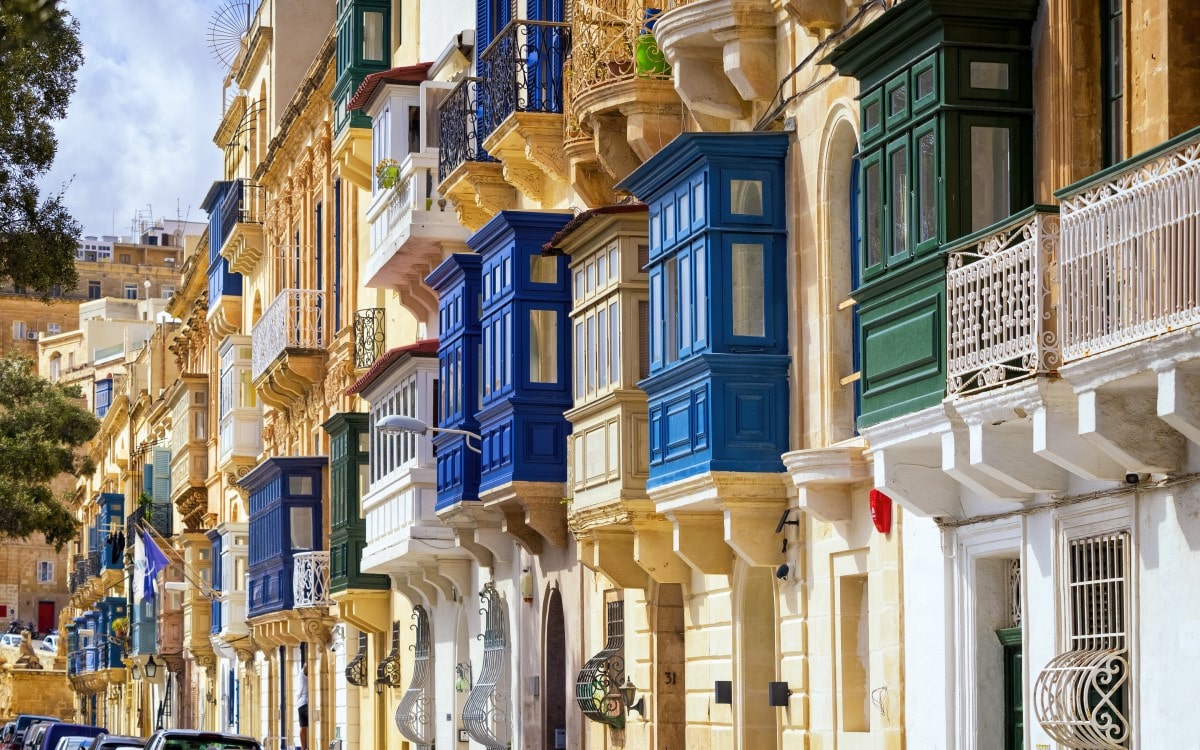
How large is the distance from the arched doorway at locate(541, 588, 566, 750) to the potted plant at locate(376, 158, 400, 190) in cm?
776

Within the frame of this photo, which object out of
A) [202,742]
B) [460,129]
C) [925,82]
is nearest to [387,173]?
[460,129]

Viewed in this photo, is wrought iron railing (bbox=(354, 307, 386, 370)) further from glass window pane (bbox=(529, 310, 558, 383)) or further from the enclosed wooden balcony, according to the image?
glass window pane (bbox=(529, 310, 558, 383))

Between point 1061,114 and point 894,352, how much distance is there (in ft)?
6.52

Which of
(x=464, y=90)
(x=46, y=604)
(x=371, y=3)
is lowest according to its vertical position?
(x=46, y=604)

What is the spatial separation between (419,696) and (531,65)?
38.0 feet

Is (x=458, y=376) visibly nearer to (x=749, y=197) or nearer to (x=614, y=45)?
(x=614, y=45)

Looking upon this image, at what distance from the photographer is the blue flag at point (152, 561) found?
50.9 meters

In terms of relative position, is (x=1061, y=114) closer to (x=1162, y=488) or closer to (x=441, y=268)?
(x=1162, y=488)

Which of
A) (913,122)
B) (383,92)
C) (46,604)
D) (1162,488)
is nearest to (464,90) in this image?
(383,92)

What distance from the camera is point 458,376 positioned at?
27.7 m

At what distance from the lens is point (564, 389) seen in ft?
81.6

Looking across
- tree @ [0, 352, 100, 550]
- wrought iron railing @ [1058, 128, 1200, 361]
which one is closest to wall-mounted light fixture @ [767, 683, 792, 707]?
wrought iron railing @ [1058, 128, 1200, 361]

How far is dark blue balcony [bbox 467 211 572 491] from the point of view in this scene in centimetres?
2477

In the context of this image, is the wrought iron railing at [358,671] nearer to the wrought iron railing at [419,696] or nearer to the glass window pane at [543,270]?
the wrought iron railing at [419,696]
